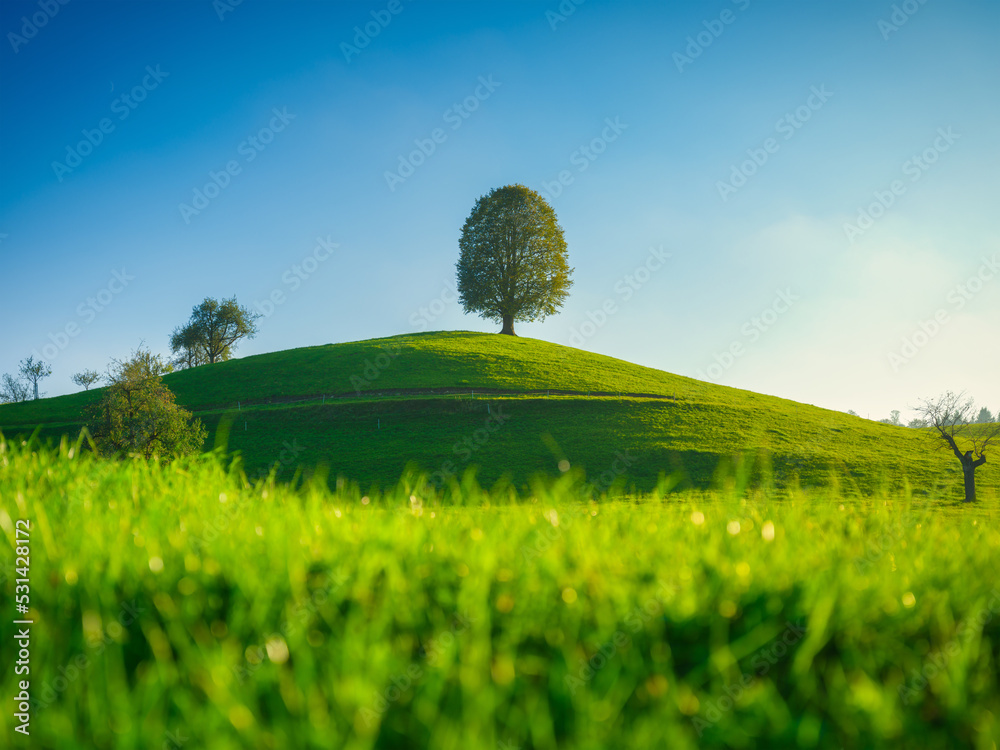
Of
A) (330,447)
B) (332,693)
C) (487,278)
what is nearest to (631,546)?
(332,693)

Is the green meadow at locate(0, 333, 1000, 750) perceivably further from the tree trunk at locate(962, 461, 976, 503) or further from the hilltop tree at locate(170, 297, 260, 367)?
the hilltop tree at locate(170, 297, 260, 367)

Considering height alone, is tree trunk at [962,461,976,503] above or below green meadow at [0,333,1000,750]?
below

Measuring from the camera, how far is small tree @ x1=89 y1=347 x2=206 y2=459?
98.6 ft

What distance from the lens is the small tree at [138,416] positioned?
30062 mm

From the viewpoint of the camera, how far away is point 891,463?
4241cm

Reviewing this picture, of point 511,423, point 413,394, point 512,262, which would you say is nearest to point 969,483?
point 511,423

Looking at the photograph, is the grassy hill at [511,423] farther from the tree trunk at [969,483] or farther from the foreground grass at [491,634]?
the foreground grass at [491,634]

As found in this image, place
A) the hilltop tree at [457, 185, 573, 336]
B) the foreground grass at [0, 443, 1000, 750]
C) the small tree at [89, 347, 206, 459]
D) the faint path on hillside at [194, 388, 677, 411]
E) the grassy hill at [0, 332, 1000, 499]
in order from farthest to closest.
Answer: the hilltop tree at [457, 185, 573, 336] < the faint path on hillside at [194, 388, 677, 411] < the grassy hill at [0, 332, 1000, 499] < the small tree at [89, 347, 206, 459] < the foreground grass at [0, 443, 1000, 750]

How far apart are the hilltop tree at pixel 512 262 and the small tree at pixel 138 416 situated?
5451cm

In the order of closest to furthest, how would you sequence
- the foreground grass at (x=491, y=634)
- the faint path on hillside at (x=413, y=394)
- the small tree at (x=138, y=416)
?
the foreground grass at (x=491, y=634)
the small tree at (x=138, y=416)
the faint path on hillside at (x=413, y=394)

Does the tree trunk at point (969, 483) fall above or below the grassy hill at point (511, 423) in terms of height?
below

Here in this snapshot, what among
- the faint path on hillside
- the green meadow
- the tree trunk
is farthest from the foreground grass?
the faint path on hillside

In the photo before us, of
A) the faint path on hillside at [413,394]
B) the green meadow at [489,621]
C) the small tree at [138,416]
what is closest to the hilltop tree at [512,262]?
the faint path on hillside at [413,394]

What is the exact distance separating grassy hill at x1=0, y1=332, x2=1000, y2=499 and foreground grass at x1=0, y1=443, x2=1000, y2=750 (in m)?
25.9
